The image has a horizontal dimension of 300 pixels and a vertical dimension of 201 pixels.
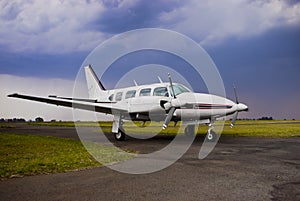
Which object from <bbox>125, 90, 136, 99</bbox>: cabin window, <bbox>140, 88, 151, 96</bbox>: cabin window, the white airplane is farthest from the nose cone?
<bbox>125, 90, 136, 99</bbox>: cabin window

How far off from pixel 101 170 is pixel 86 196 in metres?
2.52

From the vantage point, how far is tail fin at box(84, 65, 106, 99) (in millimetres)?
24016

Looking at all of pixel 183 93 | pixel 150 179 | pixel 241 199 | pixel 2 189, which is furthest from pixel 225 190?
pixel 183 93

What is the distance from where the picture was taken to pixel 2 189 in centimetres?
515

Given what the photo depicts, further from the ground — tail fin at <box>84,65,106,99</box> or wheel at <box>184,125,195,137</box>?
tail fin at <box>84,65,106,99</box>

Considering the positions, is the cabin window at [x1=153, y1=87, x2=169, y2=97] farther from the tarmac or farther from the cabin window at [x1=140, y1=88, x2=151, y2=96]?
the tarmac

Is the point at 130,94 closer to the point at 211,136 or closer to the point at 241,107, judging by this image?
the point at 211,136

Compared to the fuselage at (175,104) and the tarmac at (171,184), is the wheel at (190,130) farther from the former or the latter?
the tarmac at (171,184)

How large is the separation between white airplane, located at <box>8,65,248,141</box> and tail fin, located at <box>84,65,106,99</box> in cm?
507

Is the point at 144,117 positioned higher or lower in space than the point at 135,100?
lower

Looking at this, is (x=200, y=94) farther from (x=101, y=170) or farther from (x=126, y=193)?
(x=126, y=193)

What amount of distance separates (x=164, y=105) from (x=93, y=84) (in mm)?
12140

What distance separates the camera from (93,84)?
2573 centimetres

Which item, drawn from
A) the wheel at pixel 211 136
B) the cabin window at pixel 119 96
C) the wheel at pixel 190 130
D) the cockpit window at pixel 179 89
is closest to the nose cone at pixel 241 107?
the wheel at pixel 211 136
